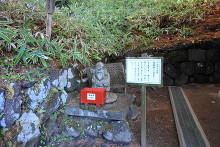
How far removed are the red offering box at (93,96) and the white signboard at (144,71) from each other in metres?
0.46

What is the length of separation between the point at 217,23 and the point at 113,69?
6.58ft

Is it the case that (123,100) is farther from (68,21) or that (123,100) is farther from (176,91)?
(176,91)

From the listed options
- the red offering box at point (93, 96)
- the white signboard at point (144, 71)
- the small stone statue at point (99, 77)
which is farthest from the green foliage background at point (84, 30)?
the white signboard at point (144, 71)

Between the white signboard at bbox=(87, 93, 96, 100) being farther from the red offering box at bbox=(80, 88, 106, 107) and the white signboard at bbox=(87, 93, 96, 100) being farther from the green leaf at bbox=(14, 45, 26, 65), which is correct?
the green leaf at bbox=(14, 45, 26, 65)

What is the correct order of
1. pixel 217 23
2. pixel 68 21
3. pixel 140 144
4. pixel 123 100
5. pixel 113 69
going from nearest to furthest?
pixel 140 144
pixel 217 23
pixel 123 100
pixel 68 21
pixel 113 69

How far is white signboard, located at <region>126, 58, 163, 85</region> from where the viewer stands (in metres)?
2.41

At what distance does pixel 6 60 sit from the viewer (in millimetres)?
2346

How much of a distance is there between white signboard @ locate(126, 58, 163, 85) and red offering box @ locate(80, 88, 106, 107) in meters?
0.46

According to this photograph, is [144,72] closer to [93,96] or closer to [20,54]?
[93,96]

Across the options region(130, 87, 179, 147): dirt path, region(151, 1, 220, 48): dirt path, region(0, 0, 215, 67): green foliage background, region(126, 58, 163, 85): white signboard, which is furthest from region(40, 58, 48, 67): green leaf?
region(151, 1, 220, 48): dirt path

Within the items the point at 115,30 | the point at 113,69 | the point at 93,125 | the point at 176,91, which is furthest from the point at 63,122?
the point at 176,91

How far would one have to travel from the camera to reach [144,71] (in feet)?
8.09

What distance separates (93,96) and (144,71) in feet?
2.78

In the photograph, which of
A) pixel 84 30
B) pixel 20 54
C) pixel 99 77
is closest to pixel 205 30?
pixel 99 77
